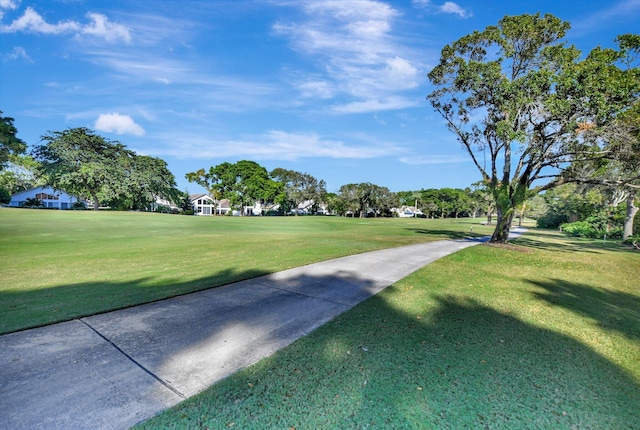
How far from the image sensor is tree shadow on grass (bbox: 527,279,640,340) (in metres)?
4.84

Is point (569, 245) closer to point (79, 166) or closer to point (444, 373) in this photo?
point (444, 373)

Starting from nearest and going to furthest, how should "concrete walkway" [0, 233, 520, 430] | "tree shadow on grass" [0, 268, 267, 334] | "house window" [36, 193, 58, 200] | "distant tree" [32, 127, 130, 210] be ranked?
"concrete walkway" [0, 233, 520, 430], "tree shadow on grass" [0, 268, 267, 334], "distant tree" [32, 127, 130, 210], "house window" [36, 193, 58, 200]

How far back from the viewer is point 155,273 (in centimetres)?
716

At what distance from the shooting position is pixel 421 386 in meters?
2.81

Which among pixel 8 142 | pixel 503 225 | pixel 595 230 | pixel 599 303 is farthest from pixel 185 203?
pixel 599 303

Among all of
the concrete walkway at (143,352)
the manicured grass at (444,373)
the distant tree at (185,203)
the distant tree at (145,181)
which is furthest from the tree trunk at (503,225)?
the distant tree at (185,203)

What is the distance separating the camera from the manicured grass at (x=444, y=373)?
7.82 feet

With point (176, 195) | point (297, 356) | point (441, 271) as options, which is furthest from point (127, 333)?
point (176, 195)

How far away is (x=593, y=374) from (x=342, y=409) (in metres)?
2.86

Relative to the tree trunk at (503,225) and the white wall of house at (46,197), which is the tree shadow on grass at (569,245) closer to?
the tree trunk at (503,225)

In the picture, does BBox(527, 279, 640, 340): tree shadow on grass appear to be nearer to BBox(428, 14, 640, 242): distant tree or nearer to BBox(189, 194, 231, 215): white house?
BBox(428, 14, 640, 242): distant tree

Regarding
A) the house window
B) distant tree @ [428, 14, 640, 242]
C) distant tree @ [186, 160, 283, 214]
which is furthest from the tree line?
the house window

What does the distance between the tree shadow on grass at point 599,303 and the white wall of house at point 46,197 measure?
69.4 m

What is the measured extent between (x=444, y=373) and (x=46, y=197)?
7814 cm
